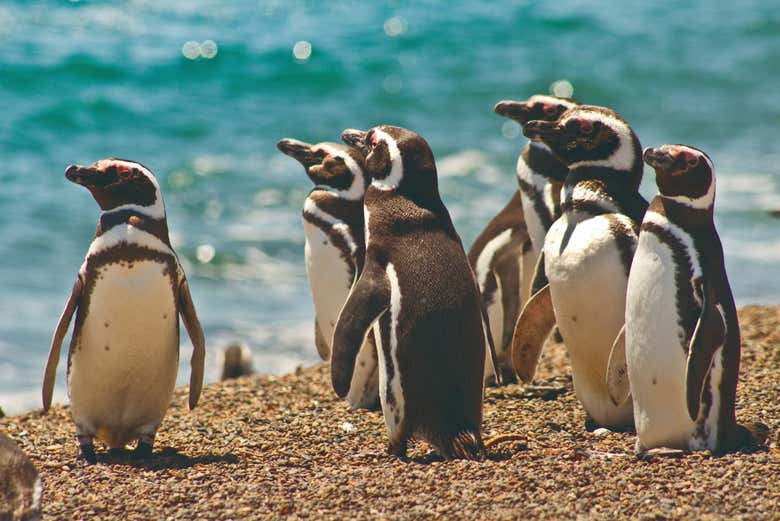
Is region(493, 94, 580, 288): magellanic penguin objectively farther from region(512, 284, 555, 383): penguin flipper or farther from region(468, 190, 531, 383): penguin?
region(512, 284, 555, 383): penguin flipper

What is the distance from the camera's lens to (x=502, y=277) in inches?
296

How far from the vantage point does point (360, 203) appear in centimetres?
710

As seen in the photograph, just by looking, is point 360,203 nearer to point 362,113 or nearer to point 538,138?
point 538,138

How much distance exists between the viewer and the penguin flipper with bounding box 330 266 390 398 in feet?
16.8

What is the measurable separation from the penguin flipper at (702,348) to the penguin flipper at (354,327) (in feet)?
4.10

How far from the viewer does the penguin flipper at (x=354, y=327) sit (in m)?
5.12

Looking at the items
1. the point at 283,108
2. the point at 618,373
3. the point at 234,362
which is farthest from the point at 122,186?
the point at 283,108

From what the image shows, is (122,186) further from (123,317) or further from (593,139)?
(593,139)

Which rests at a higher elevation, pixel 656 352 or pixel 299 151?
pixel 299 151

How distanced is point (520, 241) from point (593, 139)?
1.75 m

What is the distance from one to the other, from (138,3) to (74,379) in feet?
64.3

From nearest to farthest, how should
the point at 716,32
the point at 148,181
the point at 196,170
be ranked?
the point at 148,181, the point at 196,170, the point at 716,32

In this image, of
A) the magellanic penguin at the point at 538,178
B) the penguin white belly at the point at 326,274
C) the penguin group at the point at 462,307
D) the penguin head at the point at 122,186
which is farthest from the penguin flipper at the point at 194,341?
the magellanic penguin at the point at 538,178

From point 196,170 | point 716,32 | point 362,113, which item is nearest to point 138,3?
point 362,113
